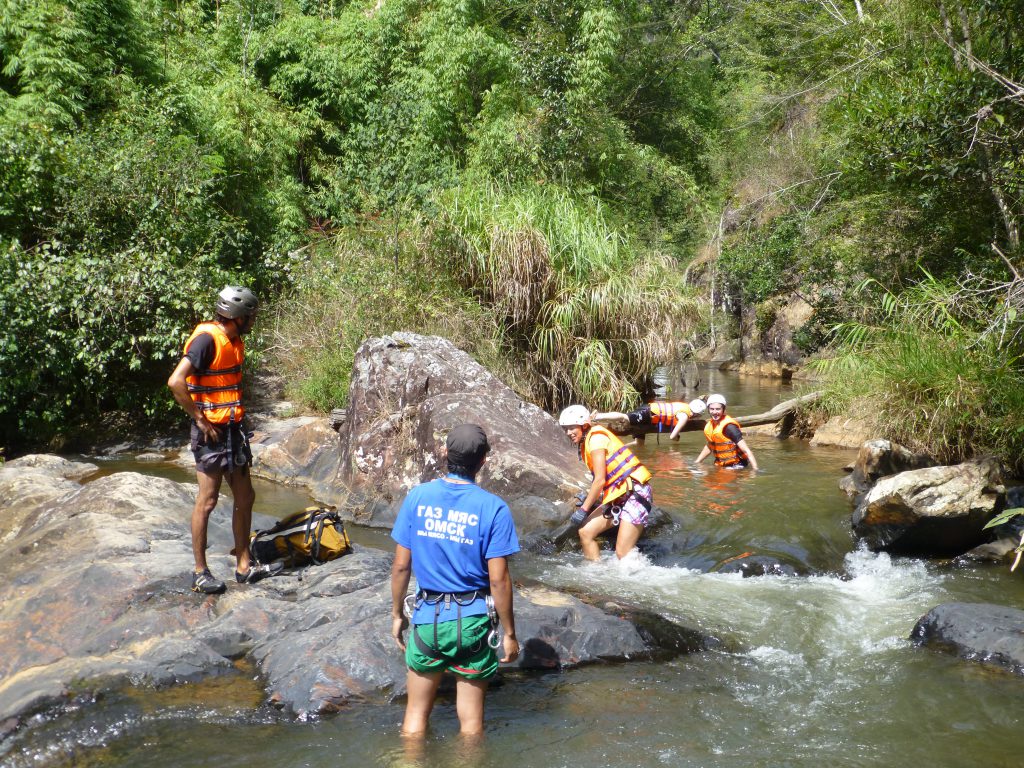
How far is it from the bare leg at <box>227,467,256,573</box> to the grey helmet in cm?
94

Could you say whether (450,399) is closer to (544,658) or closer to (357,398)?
(357,398)

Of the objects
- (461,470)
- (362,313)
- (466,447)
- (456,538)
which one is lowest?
(456,538)

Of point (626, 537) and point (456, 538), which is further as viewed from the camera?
point (626, 537)

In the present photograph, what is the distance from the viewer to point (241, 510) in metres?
5.43

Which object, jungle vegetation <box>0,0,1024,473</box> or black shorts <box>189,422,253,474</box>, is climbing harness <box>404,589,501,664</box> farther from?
jungle vegetation <box>0,0,1024,473</box>

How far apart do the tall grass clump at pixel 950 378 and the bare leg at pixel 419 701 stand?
6633 mm

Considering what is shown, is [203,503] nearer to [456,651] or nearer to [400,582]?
[400,582]

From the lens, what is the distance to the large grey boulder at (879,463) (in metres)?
9.20

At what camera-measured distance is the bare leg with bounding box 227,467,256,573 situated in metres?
5.31

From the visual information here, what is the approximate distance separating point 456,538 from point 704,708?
Answer: 1.87m

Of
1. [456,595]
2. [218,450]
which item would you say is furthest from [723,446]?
[456,595]

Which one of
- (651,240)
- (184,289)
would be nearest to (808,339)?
(651,240)

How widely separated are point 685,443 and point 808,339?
14.4 feet

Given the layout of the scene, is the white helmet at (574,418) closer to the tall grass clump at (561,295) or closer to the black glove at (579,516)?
the black glove at (579,516)
